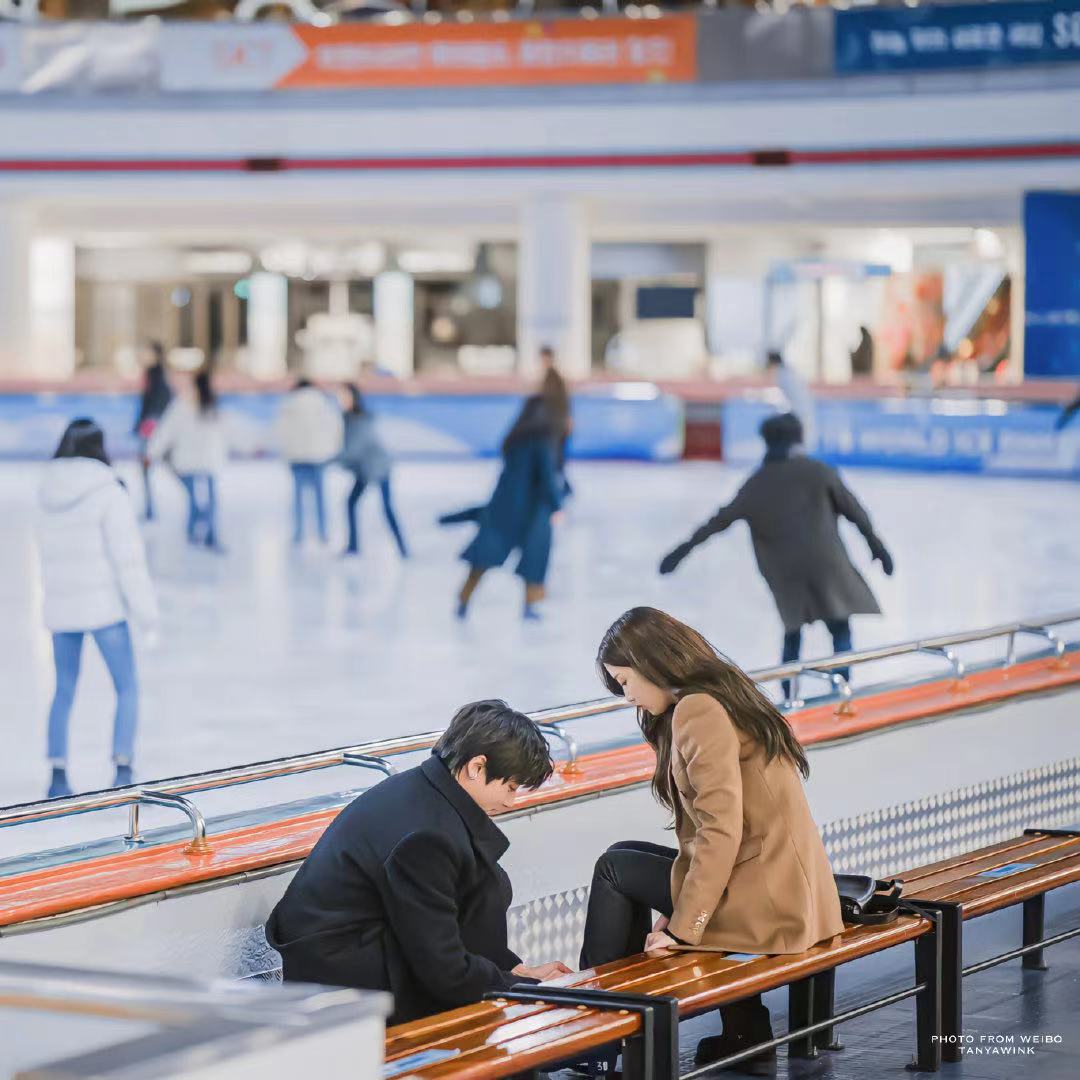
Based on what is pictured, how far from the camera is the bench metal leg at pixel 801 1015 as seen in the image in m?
4.07

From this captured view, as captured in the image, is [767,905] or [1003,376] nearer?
[767,905]

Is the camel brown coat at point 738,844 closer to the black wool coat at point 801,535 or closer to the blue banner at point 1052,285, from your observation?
the black wool coat at point 801,535

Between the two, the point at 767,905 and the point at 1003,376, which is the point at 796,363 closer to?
the point at 1003,376

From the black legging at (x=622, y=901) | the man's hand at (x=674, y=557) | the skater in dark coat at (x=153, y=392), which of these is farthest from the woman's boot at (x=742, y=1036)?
the skater in dark coat at (x=153, y=392)

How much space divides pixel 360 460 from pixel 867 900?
32.4 ft

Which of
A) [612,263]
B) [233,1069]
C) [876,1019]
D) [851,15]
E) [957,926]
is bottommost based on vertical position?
[876,1019]

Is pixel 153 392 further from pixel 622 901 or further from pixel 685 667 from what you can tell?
pixel 685 667

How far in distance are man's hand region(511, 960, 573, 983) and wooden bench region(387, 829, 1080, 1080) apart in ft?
0.29

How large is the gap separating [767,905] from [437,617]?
22.8 ft

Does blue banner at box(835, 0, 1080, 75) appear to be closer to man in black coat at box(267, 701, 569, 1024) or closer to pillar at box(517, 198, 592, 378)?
pillar at box(517, 198, 592, 378)

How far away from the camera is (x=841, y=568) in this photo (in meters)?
7.25

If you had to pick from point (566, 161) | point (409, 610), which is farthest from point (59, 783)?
point (566, 161)

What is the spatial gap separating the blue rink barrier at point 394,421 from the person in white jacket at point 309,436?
915 centimetres

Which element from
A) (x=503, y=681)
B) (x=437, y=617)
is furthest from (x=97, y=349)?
(x=503, y=681)
